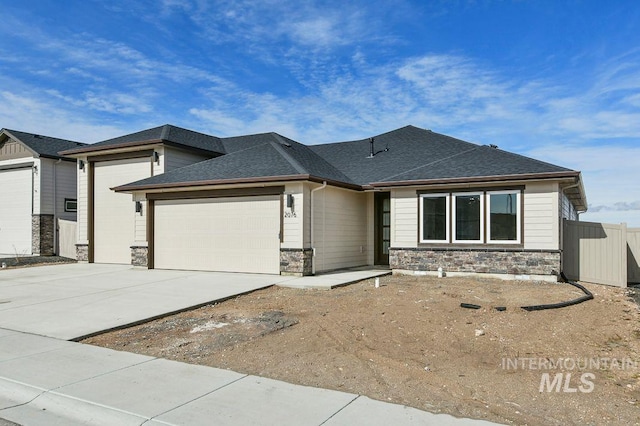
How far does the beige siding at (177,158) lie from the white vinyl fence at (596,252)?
45.0ft

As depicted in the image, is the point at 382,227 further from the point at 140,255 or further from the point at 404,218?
the point at 140,255

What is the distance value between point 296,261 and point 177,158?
7724 mm

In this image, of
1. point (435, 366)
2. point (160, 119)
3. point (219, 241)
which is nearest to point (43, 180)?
point (160, 119)

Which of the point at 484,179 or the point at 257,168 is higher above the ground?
the point at 257,168

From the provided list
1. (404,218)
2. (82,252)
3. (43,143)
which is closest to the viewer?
(404,218)

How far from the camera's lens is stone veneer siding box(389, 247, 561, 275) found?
12273 mm

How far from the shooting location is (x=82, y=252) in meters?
19.2

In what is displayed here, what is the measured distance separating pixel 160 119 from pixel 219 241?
9.75m

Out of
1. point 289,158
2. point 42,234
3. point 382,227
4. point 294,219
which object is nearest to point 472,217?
point 382,227

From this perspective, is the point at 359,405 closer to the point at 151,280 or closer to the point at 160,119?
the point at 151,280

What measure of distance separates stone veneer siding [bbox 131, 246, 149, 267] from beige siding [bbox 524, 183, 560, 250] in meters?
12.2

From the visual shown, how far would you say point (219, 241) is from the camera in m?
14.8

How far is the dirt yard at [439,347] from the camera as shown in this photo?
4.69 meters

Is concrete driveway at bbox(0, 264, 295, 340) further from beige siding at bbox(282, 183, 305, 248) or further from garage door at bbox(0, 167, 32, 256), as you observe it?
garage door at bbox(0, 167, 32, 256)
